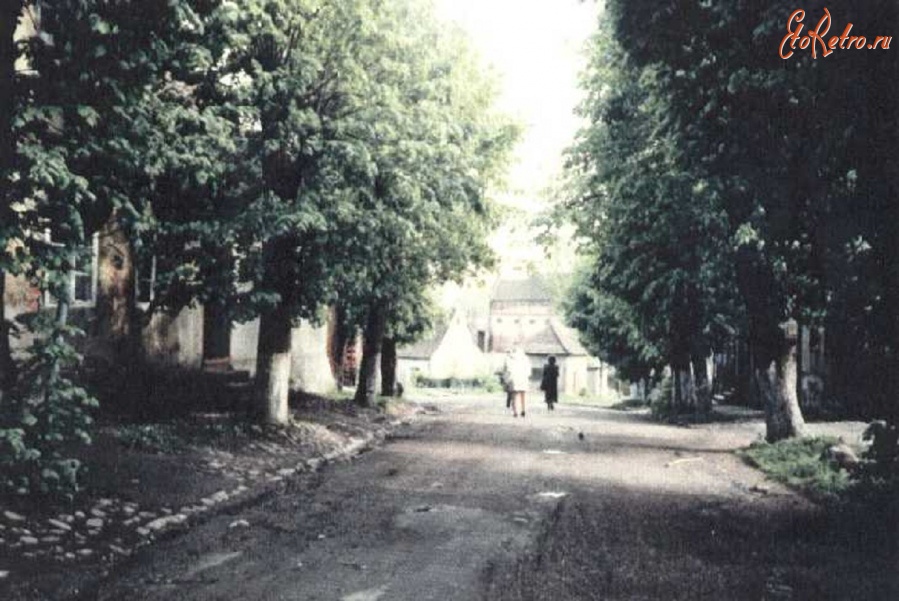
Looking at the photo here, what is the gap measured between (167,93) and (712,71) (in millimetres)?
6295

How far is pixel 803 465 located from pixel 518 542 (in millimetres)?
6938

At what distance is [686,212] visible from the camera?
15.2 m

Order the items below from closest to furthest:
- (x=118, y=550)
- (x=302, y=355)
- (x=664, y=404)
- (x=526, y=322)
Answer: (x=118, y=550)
(x=302, y=355)
(x=664, y=404)
(x=526, y=322)

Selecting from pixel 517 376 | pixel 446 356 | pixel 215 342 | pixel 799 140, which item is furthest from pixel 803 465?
pixel 446 356

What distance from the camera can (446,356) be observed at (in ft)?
267

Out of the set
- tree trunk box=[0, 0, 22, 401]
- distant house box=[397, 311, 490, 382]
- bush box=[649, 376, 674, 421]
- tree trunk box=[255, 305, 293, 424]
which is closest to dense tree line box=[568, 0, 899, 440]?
tree trunk box=[0, 0, 22, 401]

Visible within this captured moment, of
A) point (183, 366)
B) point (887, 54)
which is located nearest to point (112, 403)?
point (183, 366)

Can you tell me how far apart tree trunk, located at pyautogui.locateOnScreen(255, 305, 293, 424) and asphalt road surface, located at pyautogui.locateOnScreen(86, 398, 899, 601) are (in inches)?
109

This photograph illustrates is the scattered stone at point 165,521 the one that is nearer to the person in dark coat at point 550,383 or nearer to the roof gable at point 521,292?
the person in dark coat at point 550,383

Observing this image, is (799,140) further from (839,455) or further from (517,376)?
(517,376)

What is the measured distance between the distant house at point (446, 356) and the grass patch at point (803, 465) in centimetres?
6241

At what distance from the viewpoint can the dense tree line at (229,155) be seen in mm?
7379

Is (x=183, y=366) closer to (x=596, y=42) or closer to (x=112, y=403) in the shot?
(x=112, y=403)

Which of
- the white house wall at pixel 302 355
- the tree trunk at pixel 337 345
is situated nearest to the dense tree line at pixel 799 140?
the white house wall at pixel 302 355
